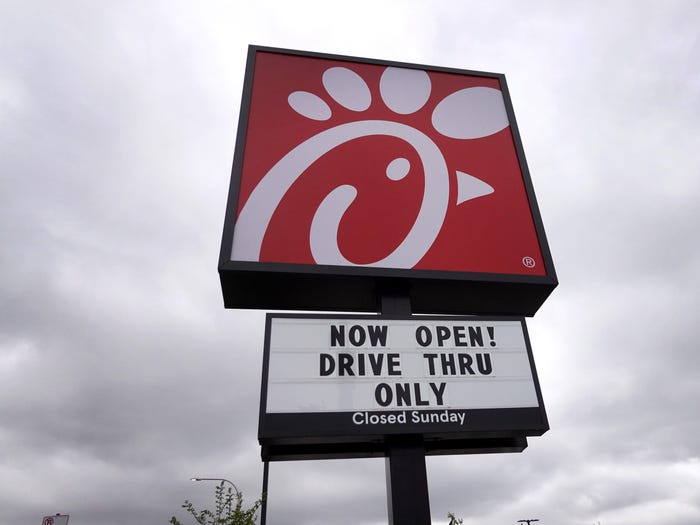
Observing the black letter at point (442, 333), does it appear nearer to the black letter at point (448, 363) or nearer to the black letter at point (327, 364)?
the black letter at point (448, 363)

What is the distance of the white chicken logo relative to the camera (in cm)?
709

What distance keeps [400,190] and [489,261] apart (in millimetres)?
1694

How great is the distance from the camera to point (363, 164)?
26.3 feet

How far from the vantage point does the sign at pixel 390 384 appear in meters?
5.77

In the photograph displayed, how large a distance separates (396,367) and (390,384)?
223mm

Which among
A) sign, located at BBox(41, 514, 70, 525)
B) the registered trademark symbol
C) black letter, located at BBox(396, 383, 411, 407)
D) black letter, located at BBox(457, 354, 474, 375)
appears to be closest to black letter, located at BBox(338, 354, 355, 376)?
black letter, located at BBox(396, 383, 411, 407)

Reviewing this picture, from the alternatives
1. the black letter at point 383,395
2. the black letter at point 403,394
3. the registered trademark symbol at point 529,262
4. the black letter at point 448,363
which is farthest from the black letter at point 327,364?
the registered trademark symbol at point 529,262

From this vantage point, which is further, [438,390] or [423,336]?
[423,336]

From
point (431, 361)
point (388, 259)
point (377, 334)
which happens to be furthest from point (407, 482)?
point (388, 259)

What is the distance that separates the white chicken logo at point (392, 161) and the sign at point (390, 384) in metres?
1.12

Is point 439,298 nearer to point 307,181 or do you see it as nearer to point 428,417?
point 428,417

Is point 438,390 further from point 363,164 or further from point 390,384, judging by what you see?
point 363,164

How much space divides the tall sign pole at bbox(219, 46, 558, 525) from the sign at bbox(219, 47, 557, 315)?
0.08ft

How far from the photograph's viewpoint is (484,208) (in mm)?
7875
